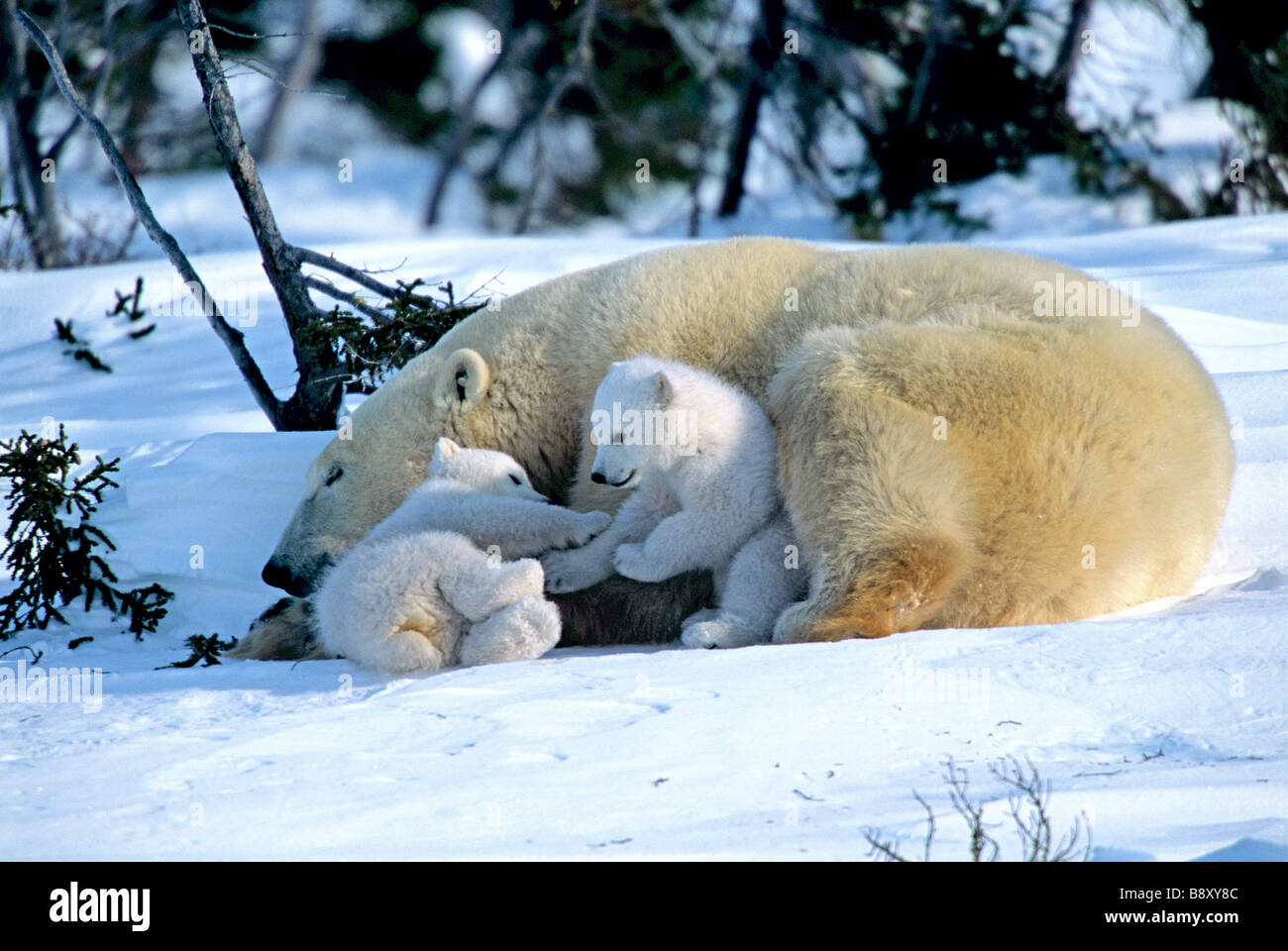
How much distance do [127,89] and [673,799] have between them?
18.6 m

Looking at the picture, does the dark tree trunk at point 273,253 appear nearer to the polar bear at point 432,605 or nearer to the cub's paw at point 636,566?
the polar bear at point 432,605

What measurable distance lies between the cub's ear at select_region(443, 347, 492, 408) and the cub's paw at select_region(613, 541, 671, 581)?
40.0 inches

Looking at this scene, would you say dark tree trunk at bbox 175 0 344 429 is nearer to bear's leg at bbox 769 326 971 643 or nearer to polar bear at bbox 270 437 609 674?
polar bear at bbox 270 437 609 674

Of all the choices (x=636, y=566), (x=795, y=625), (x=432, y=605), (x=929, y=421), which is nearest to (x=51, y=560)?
(x=432, y=605)

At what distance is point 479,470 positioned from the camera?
4398mm

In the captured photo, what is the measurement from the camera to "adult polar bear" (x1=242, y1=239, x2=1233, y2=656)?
3633mm

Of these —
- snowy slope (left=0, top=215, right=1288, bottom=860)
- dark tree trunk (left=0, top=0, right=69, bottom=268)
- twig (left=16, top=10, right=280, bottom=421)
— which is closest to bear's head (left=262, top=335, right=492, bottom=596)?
snowy slope (left=0, top=215, right=1288, bottom=860)

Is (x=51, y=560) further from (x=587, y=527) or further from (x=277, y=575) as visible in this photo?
(x=587, y=527)

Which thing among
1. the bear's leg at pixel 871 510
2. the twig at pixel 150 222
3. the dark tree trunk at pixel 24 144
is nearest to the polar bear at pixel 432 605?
the bear's leg at pixel 871 510

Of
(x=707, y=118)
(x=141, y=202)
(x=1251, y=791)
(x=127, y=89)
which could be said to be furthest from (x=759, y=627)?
(x=127, y=89)

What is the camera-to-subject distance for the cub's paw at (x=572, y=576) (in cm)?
413

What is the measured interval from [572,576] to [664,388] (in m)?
0.67

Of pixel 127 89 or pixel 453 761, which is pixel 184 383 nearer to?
pixel 453 761
